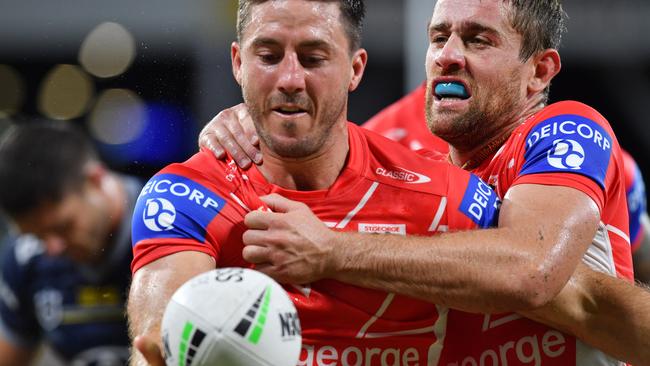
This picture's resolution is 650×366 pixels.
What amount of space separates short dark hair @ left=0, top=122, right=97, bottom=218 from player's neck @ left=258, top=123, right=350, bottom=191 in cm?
250

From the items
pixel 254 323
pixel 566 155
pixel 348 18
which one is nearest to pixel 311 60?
pixel 348 18

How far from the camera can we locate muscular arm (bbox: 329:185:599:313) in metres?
3.56

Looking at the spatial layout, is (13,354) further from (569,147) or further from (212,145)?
(569,147)

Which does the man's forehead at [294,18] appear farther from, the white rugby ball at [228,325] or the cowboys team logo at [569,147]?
the white rugby ball at [228,325]

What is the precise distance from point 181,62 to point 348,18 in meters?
6.06

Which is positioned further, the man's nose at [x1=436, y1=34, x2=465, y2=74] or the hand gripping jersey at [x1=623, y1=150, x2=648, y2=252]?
the hand gripping jersey at [x1=623, y1=150, x2=648, y2=252]

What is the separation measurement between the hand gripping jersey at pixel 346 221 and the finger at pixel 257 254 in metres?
0.17

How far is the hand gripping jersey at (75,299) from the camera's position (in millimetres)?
6316

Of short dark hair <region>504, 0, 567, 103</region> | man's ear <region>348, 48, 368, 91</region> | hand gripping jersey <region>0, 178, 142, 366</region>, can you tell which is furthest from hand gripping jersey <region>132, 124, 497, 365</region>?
hand gripping jersey <region>0, 178, 142, 366</region>

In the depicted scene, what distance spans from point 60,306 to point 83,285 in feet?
0.60

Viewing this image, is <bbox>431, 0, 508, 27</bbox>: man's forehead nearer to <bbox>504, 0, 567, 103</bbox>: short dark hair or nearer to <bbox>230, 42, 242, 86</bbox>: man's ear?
<bbox>504, 0, 567, 103</bbox>: short dark hair

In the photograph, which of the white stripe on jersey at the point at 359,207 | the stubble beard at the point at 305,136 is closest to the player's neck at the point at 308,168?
the stubble beard at the point at 305,136

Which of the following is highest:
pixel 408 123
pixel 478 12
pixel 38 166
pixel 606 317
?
pixel 478 12

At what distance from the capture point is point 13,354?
21.3 ft
